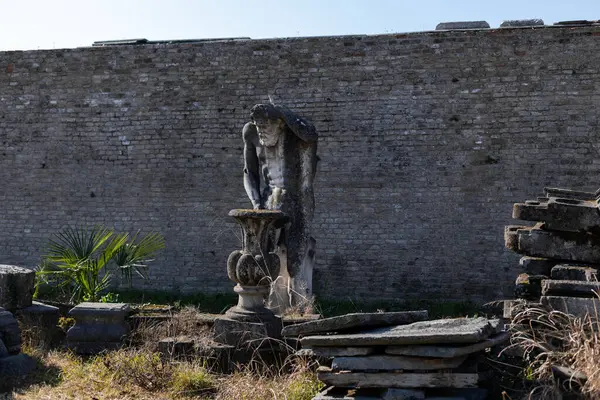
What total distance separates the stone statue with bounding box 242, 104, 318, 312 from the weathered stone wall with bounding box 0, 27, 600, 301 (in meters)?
4.06

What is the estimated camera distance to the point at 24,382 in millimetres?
5918

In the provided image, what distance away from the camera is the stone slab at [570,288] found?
15.2 feet

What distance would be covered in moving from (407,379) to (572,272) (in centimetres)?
153

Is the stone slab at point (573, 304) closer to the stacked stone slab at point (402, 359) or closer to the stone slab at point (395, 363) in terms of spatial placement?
the stacked stone slab at point (402, 359)

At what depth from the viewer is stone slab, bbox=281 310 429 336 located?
15.9ft

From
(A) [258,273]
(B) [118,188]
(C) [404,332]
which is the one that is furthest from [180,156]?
(C) [404,332]

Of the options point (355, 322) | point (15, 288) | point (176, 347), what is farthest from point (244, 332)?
point (15, 288)

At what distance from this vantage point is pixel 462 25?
12.6 metres

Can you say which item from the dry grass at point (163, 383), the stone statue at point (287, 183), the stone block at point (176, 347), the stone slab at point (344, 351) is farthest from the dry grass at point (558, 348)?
the stone statue at point (287, 183)

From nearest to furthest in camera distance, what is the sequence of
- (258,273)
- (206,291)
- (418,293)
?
(258,273), (418,293), (206,291)

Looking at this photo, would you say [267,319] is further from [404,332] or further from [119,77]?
[119,77]

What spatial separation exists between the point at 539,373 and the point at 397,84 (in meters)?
7.94

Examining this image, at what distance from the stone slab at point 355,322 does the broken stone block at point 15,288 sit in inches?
140

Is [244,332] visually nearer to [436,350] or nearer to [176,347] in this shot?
[176,347]
